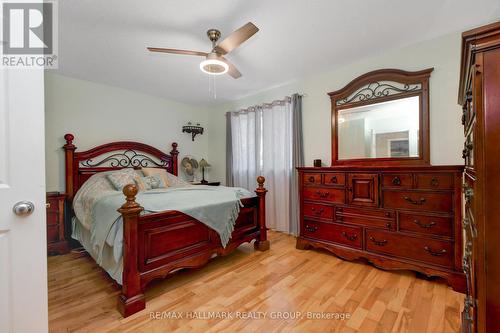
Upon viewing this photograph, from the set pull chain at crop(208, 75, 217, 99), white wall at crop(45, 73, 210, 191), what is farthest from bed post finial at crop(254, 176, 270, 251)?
white wall at crop(45, 73, 210, 191)

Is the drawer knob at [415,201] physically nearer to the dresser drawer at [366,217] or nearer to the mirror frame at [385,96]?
the dresser drawer at [366,217]

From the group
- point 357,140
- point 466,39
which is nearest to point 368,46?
point 357,140

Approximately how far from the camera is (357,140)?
2850 millimetres

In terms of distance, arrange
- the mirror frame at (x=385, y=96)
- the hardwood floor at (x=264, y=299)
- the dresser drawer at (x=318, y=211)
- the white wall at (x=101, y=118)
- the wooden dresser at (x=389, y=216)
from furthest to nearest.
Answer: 1. the white wall at (x=101, y=118)
2. the dresser drawer at (x=318, y=211)
3. the mirror frame at (x=385, y=96)
4. the wooden dresser at (x=389, y=216)
5. the hardwood floor at (x=264, y=299)

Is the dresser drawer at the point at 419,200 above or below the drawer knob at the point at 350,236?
above

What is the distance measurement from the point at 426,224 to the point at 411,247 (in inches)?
10.3

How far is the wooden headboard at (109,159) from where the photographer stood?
3043mm

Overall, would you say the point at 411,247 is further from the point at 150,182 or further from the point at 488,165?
the point at 150,182

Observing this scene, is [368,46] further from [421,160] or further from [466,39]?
[466,39]

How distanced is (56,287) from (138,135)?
250 centimetres

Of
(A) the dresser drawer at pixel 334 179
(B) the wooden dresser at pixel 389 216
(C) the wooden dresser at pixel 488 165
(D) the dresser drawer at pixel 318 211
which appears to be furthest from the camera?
(D) the dresser drawer at pixel 318 211

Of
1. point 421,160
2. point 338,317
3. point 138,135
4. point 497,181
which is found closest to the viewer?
point 497,181

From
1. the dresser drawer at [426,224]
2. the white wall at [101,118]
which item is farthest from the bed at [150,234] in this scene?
the dresser drawer at [426,224]

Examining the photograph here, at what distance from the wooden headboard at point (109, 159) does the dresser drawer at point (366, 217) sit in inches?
121
